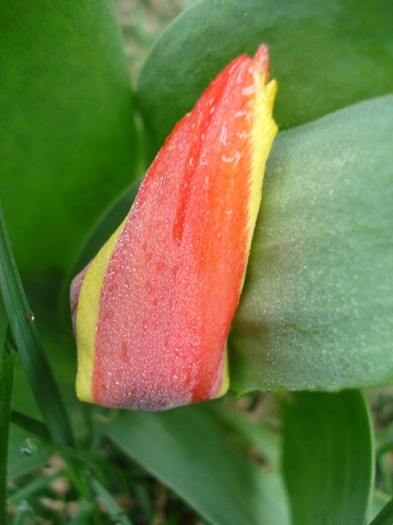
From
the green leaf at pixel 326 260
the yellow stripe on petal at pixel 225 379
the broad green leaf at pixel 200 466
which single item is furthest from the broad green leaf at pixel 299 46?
the broad green leaf at pixel 200 466

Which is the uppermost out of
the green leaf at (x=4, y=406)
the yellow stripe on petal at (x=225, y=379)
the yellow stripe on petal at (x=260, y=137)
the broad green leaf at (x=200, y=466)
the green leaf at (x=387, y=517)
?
the yellow stripe on petal at (x=260, y=137)

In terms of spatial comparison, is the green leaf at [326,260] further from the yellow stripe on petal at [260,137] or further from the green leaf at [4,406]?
the green leaf at [4,406]

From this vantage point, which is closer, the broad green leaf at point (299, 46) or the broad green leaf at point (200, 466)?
the broad green leaf at point (299, 46)

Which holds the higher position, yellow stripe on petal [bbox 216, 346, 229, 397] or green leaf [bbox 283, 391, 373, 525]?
yellow stripe on petal [bbox 216, 346, 229, 397]

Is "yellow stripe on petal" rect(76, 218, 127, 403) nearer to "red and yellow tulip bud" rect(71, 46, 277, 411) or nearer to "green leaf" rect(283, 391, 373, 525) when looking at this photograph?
"red and yellow tulip bud" rect(71, 46, 277, 411)

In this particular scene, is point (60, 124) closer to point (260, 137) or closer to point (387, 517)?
point (260, 137)

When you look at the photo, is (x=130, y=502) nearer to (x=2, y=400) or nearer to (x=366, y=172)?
(x=2, y=400)

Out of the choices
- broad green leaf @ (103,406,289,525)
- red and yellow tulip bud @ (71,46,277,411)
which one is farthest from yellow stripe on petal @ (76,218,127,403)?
broad green leaf @ (103,406,289,525)

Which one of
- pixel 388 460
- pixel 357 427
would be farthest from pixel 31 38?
pixel 388 460
